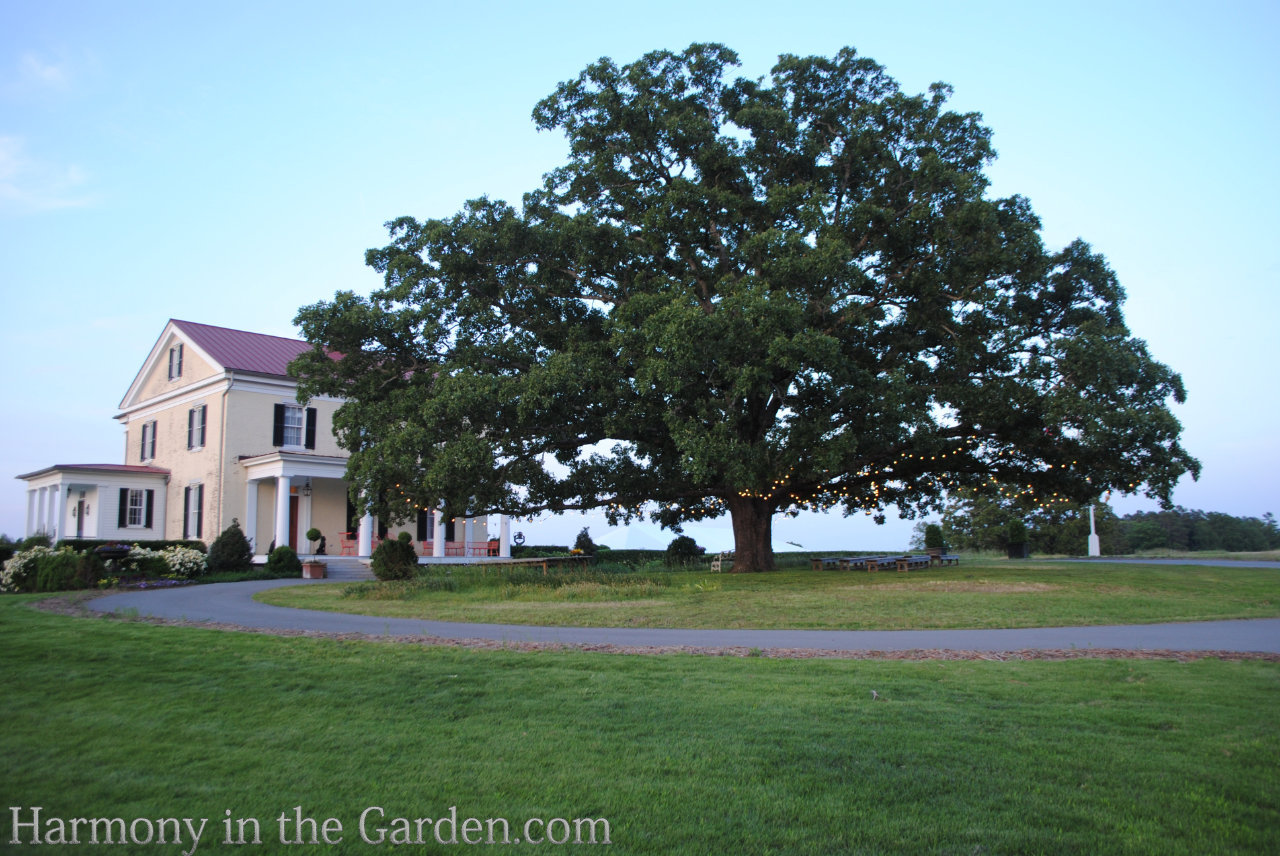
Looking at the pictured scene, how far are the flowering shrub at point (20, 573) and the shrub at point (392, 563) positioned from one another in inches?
318

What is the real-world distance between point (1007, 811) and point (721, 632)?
26.4ft

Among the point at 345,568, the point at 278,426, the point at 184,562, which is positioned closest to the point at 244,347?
the point at 278,426

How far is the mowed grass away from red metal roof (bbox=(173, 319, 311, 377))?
1062 inches

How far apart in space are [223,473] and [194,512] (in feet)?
8.24

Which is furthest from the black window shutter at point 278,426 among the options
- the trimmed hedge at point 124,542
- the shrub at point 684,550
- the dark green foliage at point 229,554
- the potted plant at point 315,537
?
the shrub at point 684,550

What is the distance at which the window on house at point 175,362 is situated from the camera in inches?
1423

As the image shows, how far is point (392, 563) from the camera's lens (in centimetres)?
2339

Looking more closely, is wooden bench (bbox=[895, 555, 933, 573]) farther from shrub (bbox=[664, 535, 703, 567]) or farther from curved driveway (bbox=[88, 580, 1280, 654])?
curved driveway (bbox=[88, 580, 1280, 654])

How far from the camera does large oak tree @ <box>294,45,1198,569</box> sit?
65.8ft

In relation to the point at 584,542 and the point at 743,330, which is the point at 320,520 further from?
the point at 743,330

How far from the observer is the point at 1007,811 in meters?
4.85

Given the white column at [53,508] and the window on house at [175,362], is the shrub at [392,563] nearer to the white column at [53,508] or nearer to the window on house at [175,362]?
the white column at [53,508]

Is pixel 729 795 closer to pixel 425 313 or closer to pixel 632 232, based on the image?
pixel 425 313

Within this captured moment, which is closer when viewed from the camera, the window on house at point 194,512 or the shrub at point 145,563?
the shrub at point 145,563
